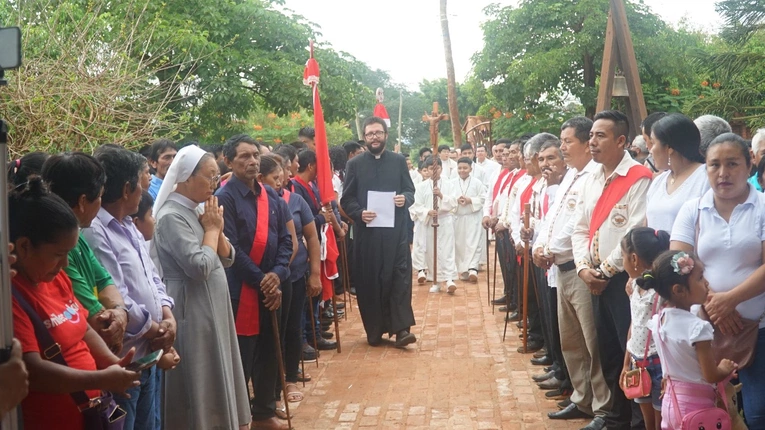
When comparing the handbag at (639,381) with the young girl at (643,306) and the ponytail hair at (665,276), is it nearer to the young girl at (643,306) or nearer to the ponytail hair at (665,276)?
the young girl at (643,306)

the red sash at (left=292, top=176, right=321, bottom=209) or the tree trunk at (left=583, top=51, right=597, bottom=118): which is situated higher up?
the tree trunk at (left=583, top=51, right=597, bottom=118)

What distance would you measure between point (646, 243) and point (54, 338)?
3094 mm

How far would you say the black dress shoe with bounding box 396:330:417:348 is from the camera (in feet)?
29.6

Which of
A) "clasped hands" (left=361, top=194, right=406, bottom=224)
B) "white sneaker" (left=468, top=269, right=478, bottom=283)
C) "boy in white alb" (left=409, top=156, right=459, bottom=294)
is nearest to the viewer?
"clasped hands" (left=361, top=194, right=406, bottom=224)

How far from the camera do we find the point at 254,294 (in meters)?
6.08

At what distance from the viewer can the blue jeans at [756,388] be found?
4.22 metres

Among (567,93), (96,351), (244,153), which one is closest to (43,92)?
(244,153)

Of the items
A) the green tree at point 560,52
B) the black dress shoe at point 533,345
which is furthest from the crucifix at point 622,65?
the green tree at point 560,52

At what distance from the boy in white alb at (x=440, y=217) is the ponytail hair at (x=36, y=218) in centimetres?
1043

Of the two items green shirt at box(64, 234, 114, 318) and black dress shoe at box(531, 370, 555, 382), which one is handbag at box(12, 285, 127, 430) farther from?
black dress shoe at box(531, 370, 555, 382)

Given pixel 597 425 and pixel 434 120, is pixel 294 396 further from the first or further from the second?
pixel 434 120

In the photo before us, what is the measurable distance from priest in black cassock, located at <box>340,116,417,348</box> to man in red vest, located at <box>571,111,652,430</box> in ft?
11.8

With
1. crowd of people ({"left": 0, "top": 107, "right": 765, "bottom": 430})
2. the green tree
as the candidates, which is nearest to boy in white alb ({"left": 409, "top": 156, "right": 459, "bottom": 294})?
crowd of people ({"left": 0, "top": 107, "right": 765, "bottom": 430})

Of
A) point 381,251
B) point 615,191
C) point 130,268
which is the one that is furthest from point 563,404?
point 130,268
